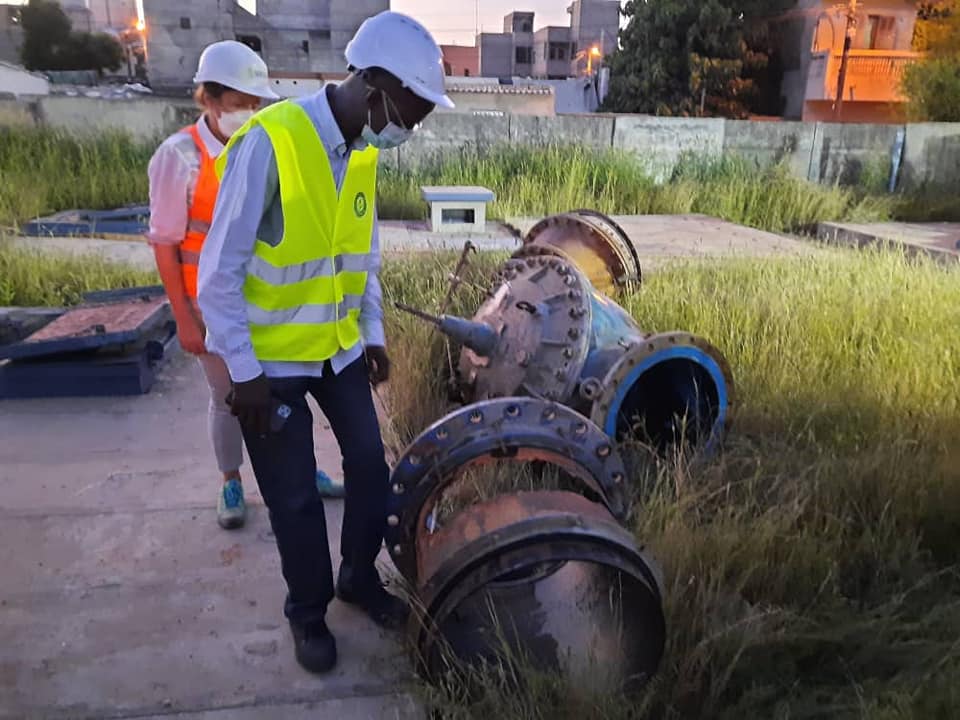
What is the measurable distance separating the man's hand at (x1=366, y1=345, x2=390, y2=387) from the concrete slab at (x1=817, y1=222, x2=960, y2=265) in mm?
7087

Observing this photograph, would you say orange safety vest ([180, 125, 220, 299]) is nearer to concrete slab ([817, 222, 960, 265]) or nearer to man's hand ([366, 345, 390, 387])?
man's hand ([366, 345, 390, 387])

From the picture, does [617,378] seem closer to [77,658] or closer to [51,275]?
[77,658]

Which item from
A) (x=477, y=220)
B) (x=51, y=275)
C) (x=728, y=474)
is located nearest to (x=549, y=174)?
(x=477, y=220)

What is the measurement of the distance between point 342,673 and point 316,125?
61.8 inches

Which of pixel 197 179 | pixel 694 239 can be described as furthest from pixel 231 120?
pixel 694 239

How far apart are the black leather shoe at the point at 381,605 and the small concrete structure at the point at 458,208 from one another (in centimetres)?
672

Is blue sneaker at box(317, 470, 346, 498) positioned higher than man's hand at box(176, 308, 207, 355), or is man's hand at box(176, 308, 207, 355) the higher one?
man's hand at box(176, 308, 207, 355)

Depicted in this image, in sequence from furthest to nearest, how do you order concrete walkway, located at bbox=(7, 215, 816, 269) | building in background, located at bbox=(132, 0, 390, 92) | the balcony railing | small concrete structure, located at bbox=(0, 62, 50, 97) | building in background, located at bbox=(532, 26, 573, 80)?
1. building in background, located at bbox=(532, 26, 573, 80)
2. building in background, located at bbox=(132, 0, 390, 92)
3. the balcony railing
4. small concrete structure, located at bbox=(0, 62, 50, 97)
5. concrete walkway, located at bbox=(7, 215, 816, 269)

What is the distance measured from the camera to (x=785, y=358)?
419cm

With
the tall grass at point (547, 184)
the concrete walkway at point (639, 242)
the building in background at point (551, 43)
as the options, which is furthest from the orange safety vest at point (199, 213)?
the building in background at point (551, 43)

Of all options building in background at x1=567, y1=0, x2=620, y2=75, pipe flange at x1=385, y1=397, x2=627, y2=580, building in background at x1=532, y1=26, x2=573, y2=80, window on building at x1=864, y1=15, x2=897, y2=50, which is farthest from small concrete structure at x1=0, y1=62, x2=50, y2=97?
building in background at x1=532, y1=26, x2=573, y2=80

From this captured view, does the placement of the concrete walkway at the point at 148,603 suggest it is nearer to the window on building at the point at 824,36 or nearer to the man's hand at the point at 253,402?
the man's hand at the point at 253,402

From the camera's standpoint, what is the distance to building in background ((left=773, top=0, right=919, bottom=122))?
1124 inches

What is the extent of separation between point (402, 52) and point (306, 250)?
0.56 metres
